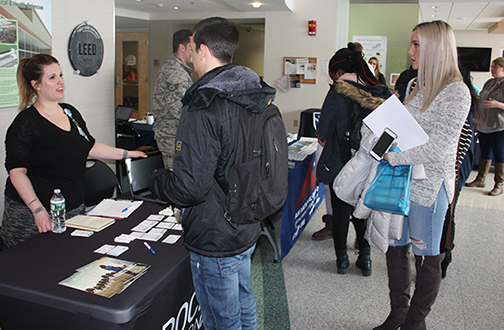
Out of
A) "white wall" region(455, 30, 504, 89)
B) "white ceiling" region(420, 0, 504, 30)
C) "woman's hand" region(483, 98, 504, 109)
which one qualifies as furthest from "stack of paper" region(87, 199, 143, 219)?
"white wall" region(455, 30, 504, 89)

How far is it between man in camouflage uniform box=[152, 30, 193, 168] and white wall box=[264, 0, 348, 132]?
171 inches

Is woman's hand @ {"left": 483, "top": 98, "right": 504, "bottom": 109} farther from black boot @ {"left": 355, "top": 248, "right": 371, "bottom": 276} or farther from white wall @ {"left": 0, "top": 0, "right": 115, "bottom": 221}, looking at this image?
white wall @ {"left": 0, "top": 0, "right": 115, "bottom": 221}

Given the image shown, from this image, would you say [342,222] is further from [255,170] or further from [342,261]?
[255,170]

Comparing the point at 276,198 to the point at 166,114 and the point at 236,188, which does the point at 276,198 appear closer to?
the point at 236,188

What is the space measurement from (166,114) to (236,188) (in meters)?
1.92

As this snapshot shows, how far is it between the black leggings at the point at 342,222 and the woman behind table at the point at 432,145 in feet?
2.68

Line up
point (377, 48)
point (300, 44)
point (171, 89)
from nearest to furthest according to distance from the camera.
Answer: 1. point (171, 89)
2. point (300, 44)
3. point (377, 48)

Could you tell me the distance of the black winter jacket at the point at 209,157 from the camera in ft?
4.07

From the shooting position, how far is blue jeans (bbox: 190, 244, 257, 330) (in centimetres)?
137

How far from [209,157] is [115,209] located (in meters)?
0.94

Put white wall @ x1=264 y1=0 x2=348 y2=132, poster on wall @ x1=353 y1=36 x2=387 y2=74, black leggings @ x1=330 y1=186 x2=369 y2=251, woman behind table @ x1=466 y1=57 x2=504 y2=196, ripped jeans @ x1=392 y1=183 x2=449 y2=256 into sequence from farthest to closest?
poster on wall @ x1=353 y1=36 x2=387 y2=74 → white wall @ x1=264 y1=0 x2=348 y2=132 → woman behind table @ x1=466 y1=57 x2=504 y2=196 → black leggings @ x1=330 y1=186 x2=369 y2=251 → ripped jeans @ x1=392 y1=183 x2=449 y2=256

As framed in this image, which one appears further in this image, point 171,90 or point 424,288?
point 171,90

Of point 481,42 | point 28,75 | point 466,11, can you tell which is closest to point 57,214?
point 28,75

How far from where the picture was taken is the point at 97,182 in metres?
2.49
